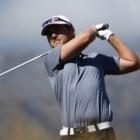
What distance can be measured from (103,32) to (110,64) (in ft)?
1.14

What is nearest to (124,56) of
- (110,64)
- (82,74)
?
(110,64)

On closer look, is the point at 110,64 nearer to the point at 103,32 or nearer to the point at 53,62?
the point at 103,32

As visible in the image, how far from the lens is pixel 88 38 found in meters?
5.24

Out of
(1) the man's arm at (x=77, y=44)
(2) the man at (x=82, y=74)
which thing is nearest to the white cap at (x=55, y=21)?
(2) the man at (x=82, y=74)

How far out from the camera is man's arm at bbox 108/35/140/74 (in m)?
5.52

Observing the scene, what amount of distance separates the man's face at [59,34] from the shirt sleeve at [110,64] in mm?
432

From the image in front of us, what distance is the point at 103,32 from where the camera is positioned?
18.4 feet

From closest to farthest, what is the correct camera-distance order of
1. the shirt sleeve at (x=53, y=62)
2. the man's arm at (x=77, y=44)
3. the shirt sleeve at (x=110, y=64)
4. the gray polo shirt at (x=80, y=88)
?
the gray polo shirt at (x=80, y=88) → the man's arm at (x=77, y=44) → the shirt sleeve at (x=53, y=62) → the shirt sleeve at (x=110, y=64)

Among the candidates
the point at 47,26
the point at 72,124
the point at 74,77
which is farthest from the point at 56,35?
the point at 72,124

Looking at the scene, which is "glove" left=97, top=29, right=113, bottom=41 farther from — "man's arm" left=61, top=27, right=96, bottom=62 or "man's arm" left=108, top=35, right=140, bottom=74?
"man's arm" left=61, top=27, right=96, bottom=62

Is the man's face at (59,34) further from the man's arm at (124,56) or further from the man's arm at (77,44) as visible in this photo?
the man's arm at (124,56)

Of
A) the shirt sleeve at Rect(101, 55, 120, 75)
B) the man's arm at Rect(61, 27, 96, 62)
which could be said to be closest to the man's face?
the man's arm at Rect(61, 27, 96, 62)

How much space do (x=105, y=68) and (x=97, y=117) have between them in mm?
647

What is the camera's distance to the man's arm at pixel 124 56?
5520 millimetres
